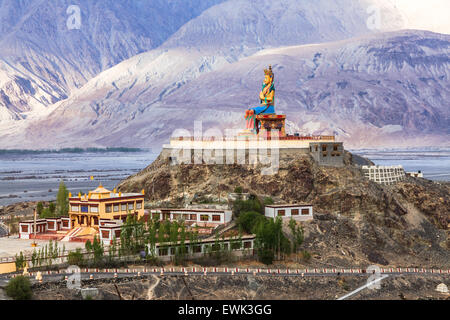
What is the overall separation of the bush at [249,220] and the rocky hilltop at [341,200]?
4.62 m

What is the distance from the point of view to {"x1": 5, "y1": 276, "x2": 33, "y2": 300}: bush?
53.7 metres

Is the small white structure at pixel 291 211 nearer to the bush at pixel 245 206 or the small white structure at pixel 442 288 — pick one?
the bush at pixel 245 206

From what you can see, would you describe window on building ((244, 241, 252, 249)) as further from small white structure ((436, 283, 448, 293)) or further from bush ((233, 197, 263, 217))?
small white structure ((436, 283, 448, 293))

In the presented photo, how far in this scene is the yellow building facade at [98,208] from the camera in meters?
75.5

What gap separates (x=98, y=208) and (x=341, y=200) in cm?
2347

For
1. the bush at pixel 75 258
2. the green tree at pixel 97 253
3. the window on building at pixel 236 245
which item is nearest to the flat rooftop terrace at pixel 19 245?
the bush at pixel 75 258

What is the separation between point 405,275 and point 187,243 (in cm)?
1756

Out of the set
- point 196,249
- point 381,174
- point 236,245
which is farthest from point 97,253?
point 381,174

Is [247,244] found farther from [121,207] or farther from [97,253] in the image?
[121,207]

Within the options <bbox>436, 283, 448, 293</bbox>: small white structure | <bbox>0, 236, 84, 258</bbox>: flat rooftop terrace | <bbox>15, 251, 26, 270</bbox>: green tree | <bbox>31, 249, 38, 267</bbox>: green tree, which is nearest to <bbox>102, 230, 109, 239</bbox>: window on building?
<bbox>0, 236, 84, 258</bbox>: flat rooftop terrace

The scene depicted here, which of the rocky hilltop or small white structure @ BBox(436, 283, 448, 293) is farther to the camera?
the rocky hilltop

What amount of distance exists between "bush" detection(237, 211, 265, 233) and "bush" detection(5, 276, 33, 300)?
23.9 meters
